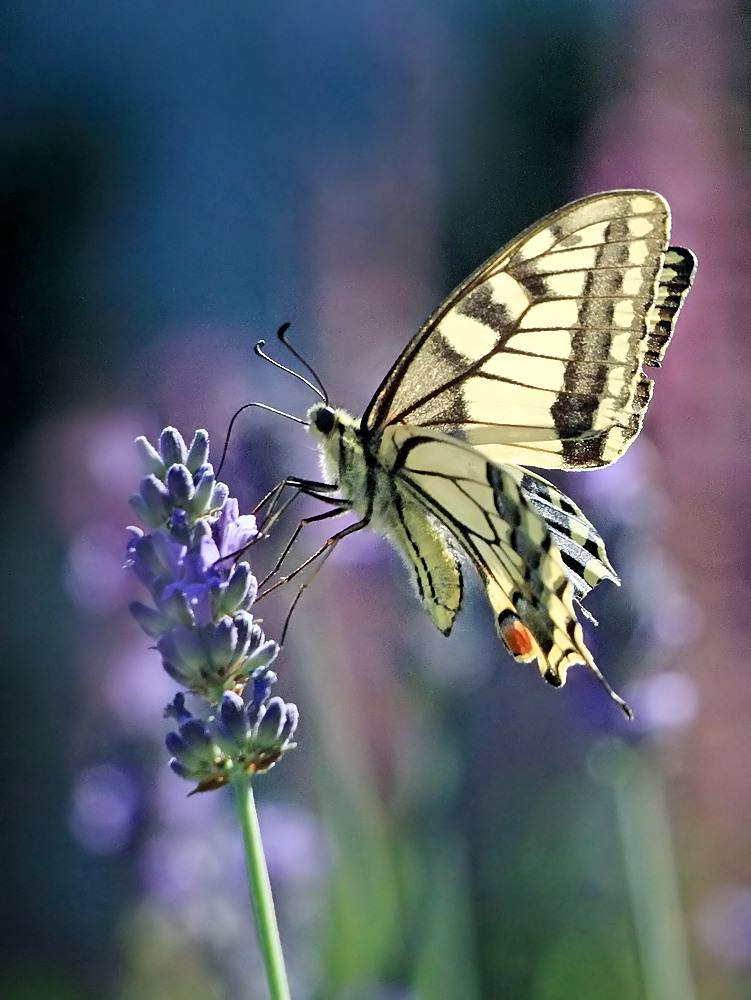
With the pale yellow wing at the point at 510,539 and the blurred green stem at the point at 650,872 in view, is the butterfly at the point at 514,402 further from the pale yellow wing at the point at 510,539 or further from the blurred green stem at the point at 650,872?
the blurred green stem at the point at 650,872

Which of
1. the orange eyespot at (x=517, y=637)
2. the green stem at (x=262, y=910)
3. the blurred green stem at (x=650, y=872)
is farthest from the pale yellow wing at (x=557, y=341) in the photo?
the green stem at (x=262, y=910)

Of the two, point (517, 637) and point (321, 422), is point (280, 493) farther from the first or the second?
point (517, 637)

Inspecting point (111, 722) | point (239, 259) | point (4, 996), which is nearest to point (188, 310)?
point (239, 259)

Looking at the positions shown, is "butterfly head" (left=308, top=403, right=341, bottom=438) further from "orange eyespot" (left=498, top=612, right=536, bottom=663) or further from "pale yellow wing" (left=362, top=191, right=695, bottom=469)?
"orange eyespot" (left=498, top=612, right=536, bottom=663)

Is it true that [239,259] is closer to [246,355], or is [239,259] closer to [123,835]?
[246,355]

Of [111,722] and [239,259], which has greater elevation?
[239,259]

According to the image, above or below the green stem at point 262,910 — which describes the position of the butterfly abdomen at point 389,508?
above

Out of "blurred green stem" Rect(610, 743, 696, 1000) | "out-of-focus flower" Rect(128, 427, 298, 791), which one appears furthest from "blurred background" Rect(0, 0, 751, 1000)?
"out-of-focus flower" Rect(128, 427, 298, 791)
